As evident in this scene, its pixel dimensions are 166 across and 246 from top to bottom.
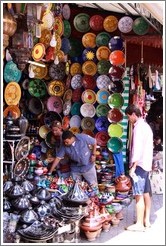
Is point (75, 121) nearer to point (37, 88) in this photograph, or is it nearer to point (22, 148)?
point (37, 88)

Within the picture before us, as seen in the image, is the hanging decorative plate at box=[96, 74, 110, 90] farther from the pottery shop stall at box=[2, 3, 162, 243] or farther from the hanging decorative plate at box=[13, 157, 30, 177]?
the hanging decorative plate at box=[13, 157, 30, 177]

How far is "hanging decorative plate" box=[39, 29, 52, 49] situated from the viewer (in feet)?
18.1

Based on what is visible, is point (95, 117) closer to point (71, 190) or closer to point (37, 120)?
point (37, 120)

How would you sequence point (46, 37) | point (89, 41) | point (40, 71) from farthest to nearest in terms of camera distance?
point (89, 41) → point (40, 71) → point (46, 37)

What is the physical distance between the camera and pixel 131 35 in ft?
20.7

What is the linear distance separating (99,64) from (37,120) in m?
1.29

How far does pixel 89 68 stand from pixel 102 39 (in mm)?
469

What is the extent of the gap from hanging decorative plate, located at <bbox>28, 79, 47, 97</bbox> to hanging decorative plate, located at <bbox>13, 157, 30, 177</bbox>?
1189 mm

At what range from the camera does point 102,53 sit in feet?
21.4

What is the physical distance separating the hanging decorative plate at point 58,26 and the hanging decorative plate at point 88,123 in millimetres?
1321

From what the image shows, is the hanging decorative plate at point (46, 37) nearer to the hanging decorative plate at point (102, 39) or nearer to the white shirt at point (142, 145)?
the hanging decorative plate at point (102, 39)

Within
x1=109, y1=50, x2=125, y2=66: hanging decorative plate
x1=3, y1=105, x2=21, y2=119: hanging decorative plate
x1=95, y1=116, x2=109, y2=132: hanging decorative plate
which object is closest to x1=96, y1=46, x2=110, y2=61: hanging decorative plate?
x1=109, y1=50, x2=125, y2=66: hanging decorative plate

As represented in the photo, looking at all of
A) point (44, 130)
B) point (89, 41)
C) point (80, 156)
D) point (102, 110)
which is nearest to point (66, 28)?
point (89, 41)

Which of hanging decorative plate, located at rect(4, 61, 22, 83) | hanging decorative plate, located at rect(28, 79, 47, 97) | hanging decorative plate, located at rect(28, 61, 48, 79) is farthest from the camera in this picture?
hanging decorative plate, located at rect(28, 61, 48, 79)
